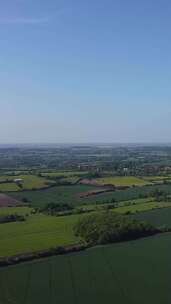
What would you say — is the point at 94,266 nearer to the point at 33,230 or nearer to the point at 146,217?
the point at 33,230

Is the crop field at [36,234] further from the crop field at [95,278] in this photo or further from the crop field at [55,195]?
the crop field at [55,195]

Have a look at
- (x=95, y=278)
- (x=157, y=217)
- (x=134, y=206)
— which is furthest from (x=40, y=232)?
(x=134, y=206)

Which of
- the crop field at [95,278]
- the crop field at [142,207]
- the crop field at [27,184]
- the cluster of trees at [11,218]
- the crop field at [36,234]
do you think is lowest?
the crop field at [95,278]

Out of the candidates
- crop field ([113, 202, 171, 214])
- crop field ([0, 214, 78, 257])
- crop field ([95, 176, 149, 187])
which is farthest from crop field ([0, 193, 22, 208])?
crop field ([95, 176, 149, 187])

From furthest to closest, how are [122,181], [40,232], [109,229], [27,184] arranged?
[122,181] → [27,184] → [40,232] → [109,229]

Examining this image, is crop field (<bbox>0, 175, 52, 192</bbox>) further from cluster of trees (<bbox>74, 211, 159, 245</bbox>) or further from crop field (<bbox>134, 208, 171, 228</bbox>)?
cluster of trees (<bbox>74, 211, 159, 245</bbox>)

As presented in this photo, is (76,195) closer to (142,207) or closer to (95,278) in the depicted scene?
(142,207)

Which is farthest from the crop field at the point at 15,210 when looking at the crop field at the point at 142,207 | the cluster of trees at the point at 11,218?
the crop field at the point at 142,207
